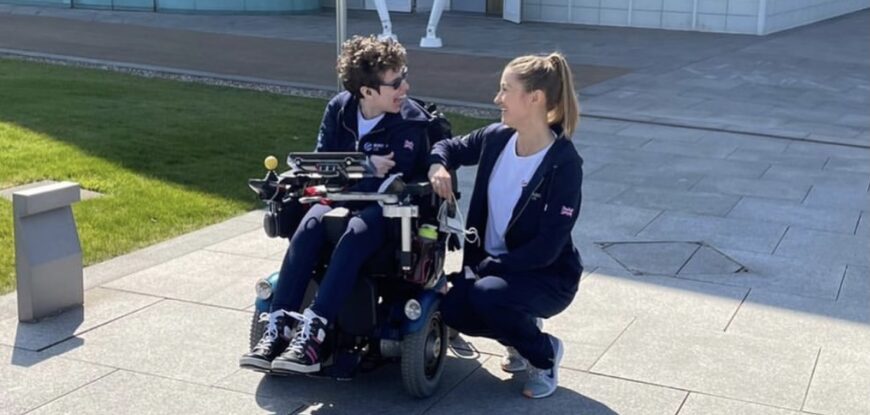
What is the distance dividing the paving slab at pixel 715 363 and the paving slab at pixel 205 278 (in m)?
2.00

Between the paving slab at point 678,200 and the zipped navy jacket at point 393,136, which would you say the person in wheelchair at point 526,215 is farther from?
the paving slab at point 678,200

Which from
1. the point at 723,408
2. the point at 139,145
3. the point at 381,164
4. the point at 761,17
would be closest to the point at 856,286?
the point at 723,408

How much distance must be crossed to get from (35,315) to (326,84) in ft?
29.7

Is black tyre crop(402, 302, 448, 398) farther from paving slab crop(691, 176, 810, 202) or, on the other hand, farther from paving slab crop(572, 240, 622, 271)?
paving slab crop(691, 176, 810, 202)

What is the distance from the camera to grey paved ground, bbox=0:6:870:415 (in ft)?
15.1

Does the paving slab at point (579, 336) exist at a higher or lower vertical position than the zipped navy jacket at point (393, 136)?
lower

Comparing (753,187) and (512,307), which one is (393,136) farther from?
(753,187)

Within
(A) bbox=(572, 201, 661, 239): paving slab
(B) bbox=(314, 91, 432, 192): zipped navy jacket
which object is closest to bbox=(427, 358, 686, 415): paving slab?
(B) bbox=(314, 91, 432, 192): zipped navy jacket

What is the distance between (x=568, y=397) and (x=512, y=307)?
52 cm

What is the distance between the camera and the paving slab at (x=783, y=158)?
9.88 metres

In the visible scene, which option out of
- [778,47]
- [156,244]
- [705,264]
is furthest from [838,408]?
[778,47]

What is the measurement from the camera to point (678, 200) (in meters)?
8.34

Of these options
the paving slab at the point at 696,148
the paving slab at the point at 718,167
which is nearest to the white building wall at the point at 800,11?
the paving slab at the point at 696,148

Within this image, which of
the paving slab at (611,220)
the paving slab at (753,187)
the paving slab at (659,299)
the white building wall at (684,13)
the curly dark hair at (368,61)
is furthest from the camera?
the white building wall at (684,13)
